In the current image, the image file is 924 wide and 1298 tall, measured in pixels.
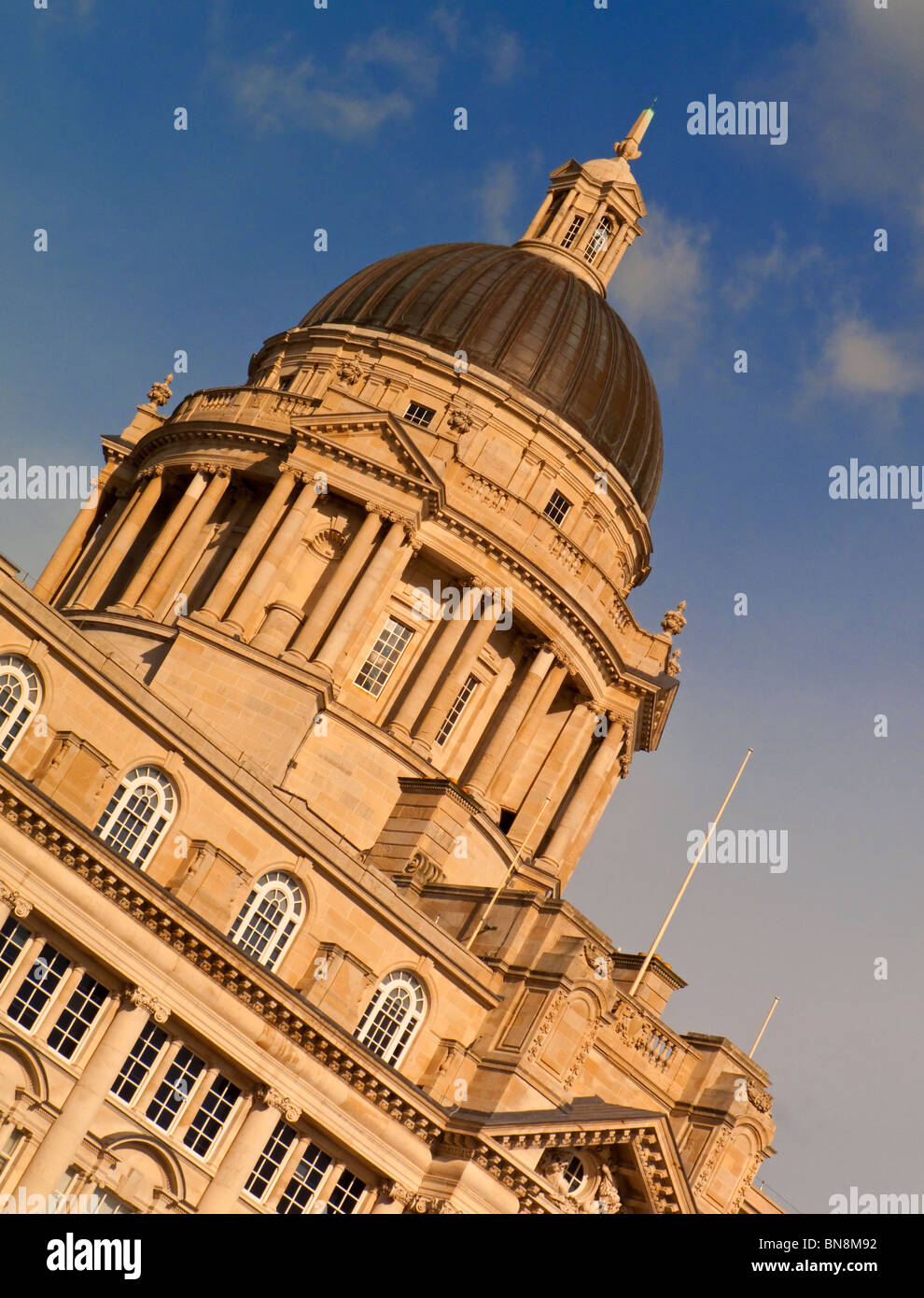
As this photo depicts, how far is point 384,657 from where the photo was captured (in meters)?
61.4

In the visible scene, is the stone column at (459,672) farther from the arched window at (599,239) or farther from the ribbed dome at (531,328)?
the arched window at (599,239)

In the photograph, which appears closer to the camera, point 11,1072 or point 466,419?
point 11,1072

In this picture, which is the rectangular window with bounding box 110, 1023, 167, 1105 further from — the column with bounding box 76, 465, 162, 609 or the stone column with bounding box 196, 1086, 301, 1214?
the column with bounding box 76, 465, 162, 609

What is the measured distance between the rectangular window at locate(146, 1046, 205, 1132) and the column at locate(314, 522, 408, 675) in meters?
18.7

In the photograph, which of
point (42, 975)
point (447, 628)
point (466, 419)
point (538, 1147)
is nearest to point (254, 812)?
point (42, 975)

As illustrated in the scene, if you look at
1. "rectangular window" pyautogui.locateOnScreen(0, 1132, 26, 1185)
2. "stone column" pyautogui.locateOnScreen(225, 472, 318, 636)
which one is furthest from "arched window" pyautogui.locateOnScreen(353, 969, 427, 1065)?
"stone column" pyautogui.locateOnScreen(225, 472, 318, 636)

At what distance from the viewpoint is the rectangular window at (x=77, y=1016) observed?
1567 inches

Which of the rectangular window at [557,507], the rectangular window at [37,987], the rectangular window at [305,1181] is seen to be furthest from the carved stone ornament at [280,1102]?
the rectangular window at [557,507]

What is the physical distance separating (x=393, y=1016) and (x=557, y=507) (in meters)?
26.1

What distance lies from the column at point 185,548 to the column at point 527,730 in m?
12.4

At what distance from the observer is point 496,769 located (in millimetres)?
62312

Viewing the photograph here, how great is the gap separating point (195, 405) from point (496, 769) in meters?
17.1

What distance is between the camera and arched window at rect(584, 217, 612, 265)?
76.6m
